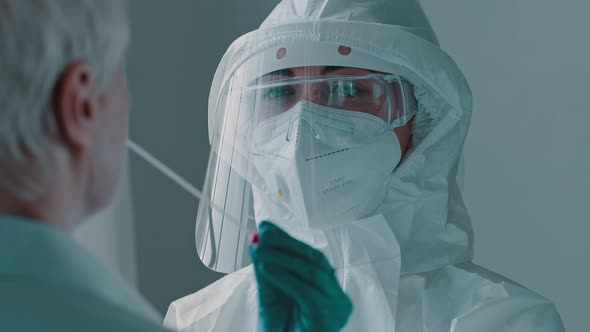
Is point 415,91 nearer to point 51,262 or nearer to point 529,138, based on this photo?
point 529,138

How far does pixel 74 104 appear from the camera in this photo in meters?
0.59

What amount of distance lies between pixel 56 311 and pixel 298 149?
84 centimetres

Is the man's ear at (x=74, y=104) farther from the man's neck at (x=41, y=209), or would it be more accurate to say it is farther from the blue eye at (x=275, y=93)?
the blue eye at (x=275, y=93)

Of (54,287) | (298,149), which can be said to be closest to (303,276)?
(298,149)

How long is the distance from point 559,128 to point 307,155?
79 cm

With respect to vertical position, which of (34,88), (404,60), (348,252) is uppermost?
(34,88)

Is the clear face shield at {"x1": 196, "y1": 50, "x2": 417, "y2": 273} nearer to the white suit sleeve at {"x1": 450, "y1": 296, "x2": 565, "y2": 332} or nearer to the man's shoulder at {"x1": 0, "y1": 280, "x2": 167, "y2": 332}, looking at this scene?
the white suit sleeve at {"x1": 450, "y1": 296, "x2": 565, "y2": 332}

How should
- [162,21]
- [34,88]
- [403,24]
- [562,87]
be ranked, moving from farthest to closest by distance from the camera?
[162,21] → [562,87] → [403,24] → [34,88]

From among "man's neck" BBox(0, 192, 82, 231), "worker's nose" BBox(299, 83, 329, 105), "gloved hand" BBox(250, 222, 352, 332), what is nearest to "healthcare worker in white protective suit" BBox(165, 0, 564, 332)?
"worker's nose" BBox(299, 83, 329, 105)

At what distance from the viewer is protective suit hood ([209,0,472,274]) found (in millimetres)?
1392

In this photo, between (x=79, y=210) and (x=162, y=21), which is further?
(x=162, y=21)

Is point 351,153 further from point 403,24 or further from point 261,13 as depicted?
point 261,13

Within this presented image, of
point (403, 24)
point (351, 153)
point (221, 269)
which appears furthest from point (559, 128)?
point (221, 269)

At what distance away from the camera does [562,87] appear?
1789 millimetres
